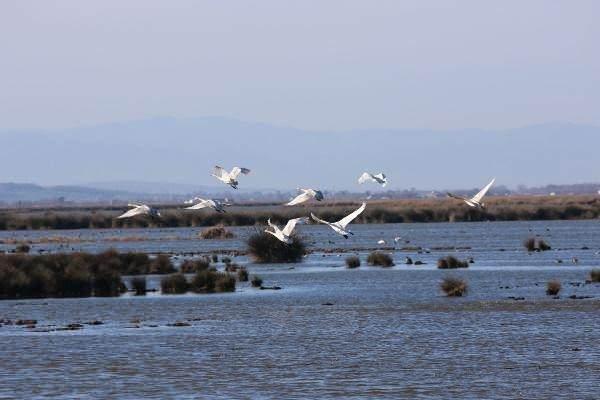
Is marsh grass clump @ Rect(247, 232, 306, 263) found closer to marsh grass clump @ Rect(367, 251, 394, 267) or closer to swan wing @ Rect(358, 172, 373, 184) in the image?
marsh grass clump @ Rect(367, 251, 394, 267)

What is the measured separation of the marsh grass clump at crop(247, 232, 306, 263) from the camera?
64000 millimetres

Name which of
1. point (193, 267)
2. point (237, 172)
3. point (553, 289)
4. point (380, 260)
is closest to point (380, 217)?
point (380, 260)

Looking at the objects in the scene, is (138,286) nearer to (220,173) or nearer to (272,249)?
(220,173)

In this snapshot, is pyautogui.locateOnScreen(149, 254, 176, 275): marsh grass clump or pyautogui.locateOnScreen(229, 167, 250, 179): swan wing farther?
pyautogui.locateOnScreen(149, 254, 176, 275): marsh grass clump

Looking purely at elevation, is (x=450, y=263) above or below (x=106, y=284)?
above

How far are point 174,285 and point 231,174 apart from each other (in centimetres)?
1292

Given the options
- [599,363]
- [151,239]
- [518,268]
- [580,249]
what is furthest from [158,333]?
[151,239]

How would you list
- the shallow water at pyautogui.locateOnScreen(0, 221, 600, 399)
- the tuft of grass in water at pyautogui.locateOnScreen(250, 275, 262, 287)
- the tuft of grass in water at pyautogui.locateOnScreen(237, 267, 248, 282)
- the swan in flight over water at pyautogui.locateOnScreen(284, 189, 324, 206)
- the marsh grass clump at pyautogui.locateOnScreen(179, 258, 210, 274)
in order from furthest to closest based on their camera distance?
the marsh grass clump at pyautogui.locateOnScreen(179, 258, 210, 274), the tuft of grass in water at pyautogui.locateOnScreen(237, 267, 248, 282), the tuft of grass in water at pyautogui.locateOnScreen(250, 275, 262, 287), the swan in flight over water at pyautogui.locateOnScreen(284, 189, 324, 206), the shallow water at pyautogui.locateOnScreen(0, 221, 600, 399)

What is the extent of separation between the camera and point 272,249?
6462cm

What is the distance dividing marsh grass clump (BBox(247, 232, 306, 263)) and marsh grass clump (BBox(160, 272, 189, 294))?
14.6m

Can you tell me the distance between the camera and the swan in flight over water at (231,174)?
35.9m

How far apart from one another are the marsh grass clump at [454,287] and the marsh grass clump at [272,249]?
1919 centimetres

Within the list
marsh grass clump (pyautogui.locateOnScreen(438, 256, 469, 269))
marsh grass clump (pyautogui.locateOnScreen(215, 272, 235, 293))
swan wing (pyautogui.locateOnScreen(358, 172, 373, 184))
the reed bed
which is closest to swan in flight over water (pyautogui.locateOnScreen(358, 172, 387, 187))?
swan wing (pyautogui.locateOnScreen(358, 172, 373, 184))

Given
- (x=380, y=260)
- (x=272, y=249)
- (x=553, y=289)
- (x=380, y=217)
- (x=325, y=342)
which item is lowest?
(x=325, y=342)
